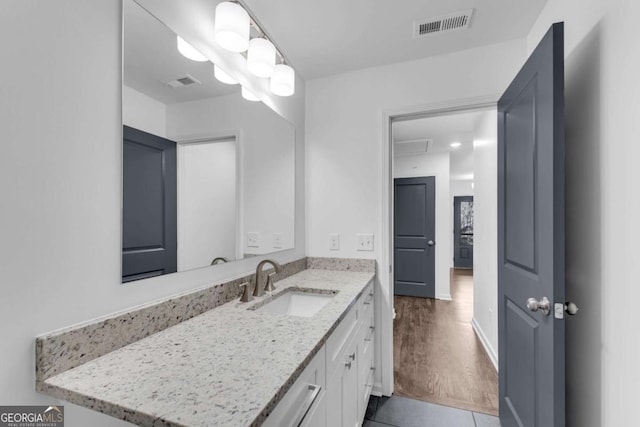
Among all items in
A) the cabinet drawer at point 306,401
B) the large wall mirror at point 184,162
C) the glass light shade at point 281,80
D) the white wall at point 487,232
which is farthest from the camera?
the white wall at point 487,232

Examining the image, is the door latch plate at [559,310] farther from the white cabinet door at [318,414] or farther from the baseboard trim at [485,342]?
the baseboard trim at [485,342]

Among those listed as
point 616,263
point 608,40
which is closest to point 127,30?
point 608,40

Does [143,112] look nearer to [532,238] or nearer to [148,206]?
[148,206]

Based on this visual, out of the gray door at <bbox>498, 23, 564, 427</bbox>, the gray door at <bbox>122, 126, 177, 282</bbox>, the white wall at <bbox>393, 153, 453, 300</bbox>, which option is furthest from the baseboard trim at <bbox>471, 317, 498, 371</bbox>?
the gray door at <bbox>122, 126, 177, 282</bbox>

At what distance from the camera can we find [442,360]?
2.58m

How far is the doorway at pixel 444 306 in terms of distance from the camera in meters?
2.15

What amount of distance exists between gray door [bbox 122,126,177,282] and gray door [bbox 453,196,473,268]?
8.25 metres

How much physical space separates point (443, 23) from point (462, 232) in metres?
7.59

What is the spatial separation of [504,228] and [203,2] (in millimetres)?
1901

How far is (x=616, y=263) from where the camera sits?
38.3 inches

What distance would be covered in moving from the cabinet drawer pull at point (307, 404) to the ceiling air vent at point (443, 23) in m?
1.86

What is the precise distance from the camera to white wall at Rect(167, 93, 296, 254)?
129 cm

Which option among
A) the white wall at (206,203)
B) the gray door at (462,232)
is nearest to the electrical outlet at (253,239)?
the white wall at (206,203)

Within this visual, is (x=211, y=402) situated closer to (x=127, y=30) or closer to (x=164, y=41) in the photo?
(x=127, y=30)
